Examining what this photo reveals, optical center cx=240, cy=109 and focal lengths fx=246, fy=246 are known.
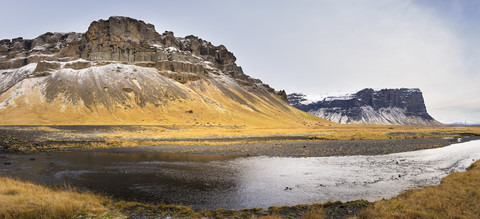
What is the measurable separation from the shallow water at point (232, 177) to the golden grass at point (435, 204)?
8.31 ft

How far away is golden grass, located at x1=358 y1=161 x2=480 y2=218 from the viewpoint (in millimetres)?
11328

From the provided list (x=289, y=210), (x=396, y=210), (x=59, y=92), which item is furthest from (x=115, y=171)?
(x=59, y=92)

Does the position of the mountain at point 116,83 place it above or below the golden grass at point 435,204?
above

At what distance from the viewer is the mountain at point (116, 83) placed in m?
96.2

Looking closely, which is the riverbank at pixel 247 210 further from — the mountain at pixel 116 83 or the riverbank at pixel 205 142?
the mountain at pixel 116 83

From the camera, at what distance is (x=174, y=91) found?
411ft

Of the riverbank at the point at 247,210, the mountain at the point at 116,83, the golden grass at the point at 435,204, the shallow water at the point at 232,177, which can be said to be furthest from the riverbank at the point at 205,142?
the mountain at the point at 116,83

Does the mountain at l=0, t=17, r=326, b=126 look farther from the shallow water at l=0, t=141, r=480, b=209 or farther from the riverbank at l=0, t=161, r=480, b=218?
the riverbank at l=0, t=161, r=480, b=218

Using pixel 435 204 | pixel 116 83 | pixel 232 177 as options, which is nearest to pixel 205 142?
pixel 232 177

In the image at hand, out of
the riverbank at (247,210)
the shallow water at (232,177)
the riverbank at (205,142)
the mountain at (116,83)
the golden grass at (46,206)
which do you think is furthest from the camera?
the mountain at (116,83)

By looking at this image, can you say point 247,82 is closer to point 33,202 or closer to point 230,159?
point 230,159

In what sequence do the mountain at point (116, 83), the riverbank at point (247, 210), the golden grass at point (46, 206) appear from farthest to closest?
the mountain at point (116, 83) → the riverbank at point (247, 210) → the golden grass at point (46, 206)

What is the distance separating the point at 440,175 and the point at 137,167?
29.8 m

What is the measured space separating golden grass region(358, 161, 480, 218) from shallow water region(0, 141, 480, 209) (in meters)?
2.53
